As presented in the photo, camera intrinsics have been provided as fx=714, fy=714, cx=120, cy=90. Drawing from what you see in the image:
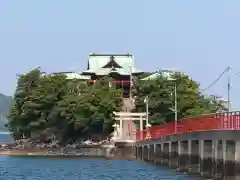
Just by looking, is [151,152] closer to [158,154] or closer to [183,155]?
[158,154]

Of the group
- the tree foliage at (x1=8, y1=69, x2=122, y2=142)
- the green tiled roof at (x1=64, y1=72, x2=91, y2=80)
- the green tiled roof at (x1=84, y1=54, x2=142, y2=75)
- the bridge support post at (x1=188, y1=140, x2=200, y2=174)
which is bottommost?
the bridge support post at (x1=188, y1=140, x2=200, y2=174)

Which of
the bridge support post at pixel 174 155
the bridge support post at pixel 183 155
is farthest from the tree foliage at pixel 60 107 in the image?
the bridge support post at pixel 183 155

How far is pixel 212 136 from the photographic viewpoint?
43.3 meters

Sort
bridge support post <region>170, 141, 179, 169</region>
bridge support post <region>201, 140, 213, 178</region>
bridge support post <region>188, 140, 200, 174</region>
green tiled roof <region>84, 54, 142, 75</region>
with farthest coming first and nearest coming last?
green tiled roof <region>84, 54, 142, 75</region> → bridge support post <region>170, 141, 179, 169</region> → bridge support post <region>188, 140, 200, 174</region> → bridge support post <region>201, 140, 213, 178</region>

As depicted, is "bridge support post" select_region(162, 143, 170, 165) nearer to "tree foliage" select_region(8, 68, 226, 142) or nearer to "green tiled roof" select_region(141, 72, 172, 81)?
"tree foliage" select_region(8, 68, 226, 142)

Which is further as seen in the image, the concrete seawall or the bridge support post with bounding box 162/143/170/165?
the bridge support post with bounding box 162/143/170/165

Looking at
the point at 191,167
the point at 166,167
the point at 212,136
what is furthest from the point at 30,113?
the point at 212,136

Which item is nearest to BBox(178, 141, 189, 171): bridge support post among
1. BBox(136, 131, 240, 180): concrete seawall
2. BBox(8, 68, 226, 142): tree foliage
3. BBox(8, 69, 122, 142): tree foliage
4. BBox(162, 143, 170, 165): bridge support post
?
BBox(136, 131, 240, 180): concrete seawall

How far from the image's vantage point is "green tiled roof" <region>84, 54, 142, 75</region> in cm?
11588

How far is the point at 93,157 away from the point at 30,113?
67.4 feet

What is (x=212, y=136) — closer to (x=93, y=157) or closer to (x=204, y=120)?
(x=204, y=120)

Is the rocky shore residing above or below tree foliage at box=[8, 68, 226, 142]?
below

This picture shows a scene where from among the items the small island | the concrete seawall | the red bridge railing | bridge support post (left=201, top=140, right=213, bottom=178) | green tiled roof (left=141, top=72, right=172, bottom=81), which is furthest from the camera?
green tiled roof (left=141, top=72, right=172, bottom=81)

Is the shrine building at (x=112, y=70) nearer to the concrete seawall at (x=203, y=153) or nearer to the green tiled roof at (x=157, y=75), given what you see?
the green tiled roof at (x=157, y=75)
